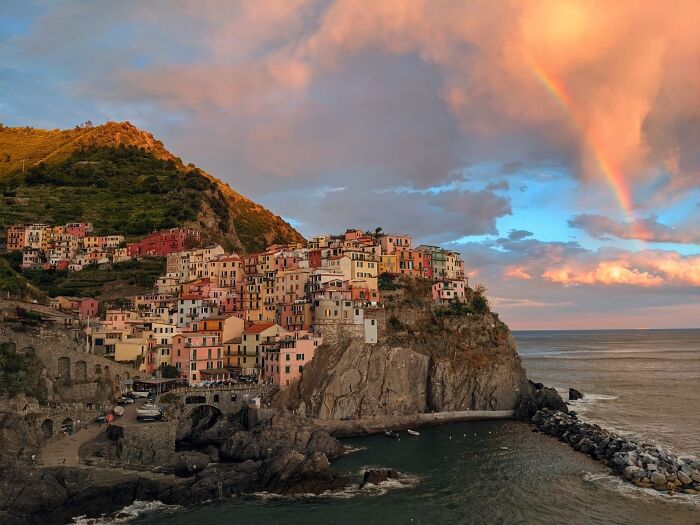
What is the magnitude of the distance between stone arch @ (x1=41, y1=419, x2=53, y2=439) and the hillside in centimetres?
8368

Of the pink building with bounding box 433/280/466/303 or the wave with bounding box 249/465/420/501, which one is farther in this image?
the pink building with bounding box 433/280/466/303

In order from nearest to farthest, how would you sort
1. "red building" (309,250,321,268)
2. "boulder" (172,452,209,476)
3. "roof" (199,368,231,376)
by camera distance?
"boulder" (172,452,209,476) → "roof" (199,368,231,376) → "red building" (309,250,321,268)

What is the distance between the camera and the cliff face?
251 feet

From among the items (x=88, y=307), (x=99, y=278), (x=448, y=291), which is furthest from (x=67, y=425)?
(x=448, y=291)

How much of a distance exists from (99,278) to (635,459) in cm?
9856

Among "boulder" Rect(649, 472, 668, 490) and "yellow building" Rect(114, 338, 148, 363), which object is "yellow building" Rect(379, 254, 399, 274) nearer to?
"yellow building" Rect(114, 338, 148, 363)

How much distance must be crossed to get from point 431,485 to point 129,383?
39201mm

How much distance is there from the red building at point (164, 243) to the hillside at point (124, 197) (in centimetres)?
798

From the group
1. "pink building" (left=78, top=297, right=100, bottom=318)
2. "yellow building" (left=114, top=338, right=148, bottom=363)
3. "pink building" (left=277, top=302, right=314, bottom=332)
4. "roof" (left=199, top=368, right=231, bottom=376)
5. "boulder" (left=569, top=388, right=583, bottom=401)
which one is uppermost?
"pink building" (left=78, top=297, right=100, bottom=318)

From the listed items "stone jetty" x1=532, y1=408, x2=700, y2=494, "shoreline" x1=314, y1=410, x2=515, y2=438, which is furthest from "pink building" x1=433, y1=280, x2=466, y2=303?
"stone jetty" x1=532, y1=408, x2=700, y2=494

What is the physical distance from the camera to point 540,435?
237ft

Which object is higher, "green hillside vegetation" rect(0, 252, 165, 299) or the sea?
"green hillside vegetation" rect(0, 252, 165, 299)

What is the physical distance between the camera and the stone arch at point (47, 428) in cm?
5350

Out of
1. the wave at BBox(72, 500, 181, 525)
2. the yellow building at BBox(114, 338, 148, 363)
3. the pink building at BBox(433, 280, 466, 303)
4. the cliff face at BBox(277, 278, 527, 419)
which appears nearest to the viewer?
the wave at BBox(72, 500, 181, 525)
